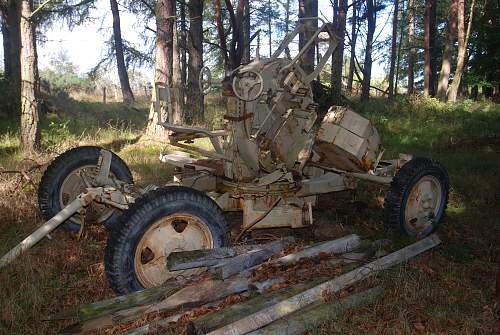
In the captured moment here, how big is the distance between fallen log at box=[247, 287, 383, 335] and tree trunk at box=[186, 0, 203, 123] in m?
9.53

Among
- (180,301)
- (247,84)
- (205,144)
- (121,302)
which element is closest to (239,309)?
(180,301)

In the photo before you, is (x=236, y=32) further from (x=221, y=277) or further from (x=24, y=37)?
(x=221, y=277)

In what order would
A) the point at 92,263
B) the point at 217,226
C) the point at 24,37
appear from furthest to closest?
the point at 24,37 → the point at 92,263 → the point at 217,226

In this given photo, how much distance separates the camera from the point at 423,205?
5602mm

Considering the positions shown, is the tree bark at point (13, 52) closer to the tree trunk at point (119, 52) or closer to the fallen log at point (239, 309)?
the tree trunk at point (119, 52)

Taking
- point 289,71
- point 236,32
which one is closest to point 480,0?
point 236,32

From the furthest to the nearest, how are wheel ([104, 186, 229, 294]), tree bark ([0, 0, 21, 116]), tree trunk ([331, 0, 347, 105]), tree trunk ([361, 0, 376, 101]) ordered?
tree trunk ([361, 0, 376, 101]) → tree trunk ([331, 0, 347, 105]) → tree bark ([0, 0, 21, 116]) → wheel ([104, 186, 229, 294])

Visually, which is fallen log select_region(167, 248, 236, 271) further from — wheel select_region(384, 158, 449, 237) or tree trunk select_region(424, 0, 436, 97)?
tree trunk select_region(424, 0, 436, 97)

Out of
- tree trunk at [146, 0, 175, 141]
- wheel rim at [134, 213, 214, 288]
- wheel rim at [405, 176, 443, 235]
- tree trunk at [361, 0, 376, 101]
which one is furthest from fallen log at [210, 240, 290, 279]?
tree trunk at [361, 0, 376, 101]

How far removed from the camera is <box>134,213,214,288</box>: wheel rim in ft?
12.2

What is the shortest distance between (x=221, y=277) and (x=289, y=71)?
2.80 metres

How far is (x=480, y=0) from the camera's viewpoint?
26.2m

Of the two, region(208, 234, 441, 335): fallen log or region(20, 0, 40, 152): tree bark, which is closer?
region(208, 234, 441, 335): fallen log

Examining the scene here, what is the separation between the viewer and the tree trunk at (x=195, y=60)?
1322 centimetres
